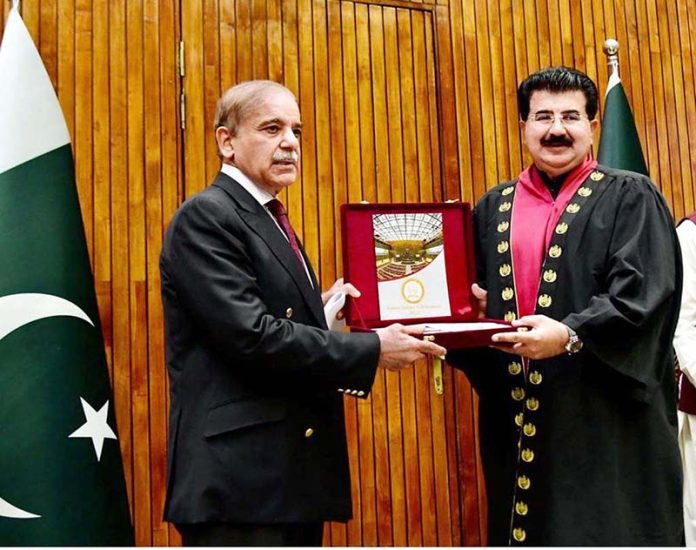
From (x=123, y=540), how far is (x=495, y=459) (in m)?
1.19

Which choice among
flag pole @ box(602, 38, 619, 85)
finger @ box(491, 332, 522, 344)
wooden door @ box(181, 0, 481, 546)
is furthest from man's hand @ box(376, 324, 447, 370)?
flag pole @ box(602, 38, 619, 85)

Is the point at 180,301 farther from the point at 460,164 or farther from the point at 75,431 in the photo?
the point at 460,164

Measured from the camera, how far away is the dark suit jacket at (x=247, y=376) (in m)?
1.60

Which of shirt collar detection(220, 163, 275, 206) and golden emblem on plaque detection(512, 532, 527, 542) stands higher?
shirt collar detection(220, 163, 275, 206)

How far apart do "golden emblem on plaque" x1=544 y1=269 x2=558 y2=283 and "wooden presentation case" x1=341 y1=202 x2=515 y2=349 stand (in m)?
0.16

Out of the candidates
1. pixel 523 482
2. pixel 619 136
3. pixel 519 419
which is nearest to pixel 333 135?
pixel 619 136

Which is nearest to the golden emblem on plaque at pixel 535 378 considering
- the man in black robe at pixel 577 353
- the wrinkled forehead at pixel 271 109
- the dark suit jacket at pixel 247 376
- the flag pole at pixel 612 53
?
the man in black robe at pixel 577 353

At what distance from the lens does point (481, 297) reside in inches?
81.4

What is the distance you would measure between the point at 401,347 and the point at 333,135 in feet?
5.33

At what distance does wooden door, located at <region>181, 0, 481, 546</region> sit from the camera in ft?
9.96

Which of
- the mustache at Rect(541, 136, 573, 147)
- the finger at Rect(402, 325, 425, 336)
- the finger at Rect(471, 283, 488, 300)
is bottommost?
the finger at Rect(402, 325, 425, 336)

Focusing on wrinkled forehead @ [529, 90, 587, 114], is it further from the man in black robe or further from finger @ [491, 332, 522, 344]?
finger @ [491, 332, 522, 344]

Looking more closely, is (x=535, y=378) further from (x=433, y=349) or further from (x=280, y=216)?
(x=280, y=216)

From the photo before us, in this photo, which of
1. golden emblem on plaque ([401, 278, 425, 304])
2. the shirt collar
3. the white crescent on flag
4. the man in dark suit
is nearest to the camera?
the man in dark suit
